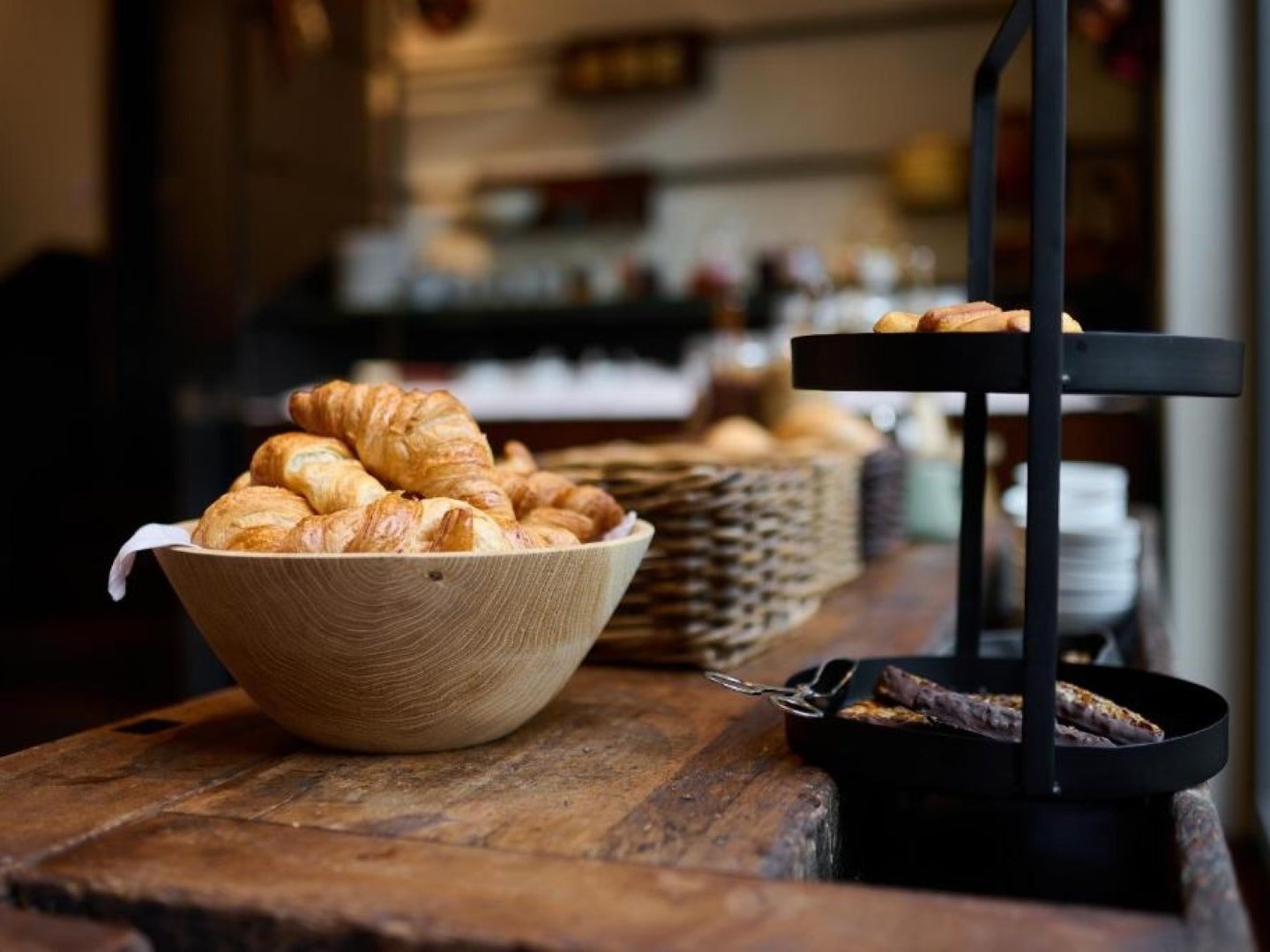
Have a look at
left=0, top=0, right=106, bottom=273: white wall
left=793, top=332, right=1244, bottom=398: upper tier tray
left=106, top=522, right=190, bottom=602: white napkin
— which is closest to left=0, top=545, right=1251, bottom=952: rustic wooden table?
left=106, top=522, right=190, bottom=602: white napkin

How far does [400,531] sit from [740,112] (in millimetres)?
5368

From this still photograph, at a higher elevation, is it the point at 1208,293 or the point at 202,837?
the point at 1208,293

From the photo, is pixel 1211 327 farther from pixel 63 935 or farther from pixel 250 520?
pixel 63 935

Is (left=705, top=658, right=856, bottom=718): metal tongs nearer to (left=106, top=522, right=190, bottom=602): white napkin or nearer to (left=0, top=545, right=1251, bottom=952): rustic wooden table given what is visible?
(left=0, top=545, right=1251, bottom=952): rustic wooden table

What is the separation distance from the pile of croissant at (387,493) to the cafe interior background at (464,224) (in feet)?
7.94

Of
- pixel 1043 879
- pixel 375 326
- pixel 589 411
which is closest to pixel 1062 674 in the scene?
pixel 1043 879

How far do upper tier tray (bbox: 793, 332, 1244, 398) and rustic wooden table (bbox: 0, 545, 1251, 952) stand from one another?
253 mm

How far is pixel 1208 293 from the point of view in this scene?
123 inches

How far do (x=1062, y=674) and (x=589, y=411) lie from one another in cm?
367

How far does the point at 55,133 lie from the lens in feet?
16.5

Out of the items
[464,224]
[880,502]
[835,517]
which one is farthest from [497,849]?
[464,224]

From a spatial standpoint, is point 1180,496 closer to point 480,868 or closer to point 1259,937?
point 1259,937

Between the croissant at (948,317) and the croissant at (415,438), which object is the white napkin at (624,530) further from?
the croissant at (948,317)

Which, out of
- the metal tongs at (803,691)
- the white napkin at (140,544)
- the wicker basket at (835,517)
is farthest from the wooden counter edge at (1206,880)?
the wicker basket at (835,517)
